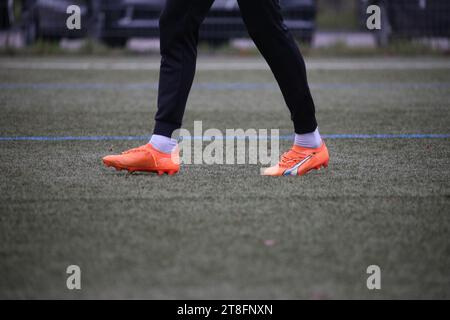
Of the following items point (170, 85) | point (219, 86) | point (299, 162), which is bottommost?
point (219, 86)

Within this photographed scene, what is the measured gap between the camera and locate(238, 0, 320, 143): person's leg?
11.9 ft

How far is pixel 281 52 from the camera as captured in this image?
12.1ft

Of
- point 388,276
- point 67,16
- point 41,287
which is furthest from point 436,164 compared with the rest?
point 67,16

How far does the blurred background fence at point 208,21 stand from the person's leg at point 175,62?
8.05 metres

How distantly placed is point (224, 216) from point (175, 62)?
108 centimetres

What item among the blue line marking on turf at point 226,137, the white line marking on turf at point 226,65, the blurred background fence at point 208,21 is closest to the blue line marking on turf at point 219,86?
the white line marking on turf at point 226,65

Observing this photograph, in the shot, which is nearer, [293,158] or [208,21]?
[293,158]

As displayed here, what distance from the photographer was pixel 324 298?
7.11 ft

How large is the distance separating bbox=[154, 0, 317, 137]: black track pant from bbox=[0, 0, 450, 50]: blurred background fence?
806 centimetres

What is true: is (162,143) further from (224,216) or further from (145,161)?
(224,216)

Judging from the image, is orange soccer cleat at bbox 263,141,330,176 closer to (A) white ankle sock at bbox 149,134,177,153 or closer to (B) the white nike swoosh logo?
(B) the white nike swoosh logo

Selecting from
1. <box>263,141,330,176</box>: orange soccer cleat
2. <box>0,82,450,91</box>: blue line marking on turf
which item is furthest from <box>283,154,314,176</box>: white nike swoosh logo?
<box>0,82,450,91</box>: blue line marking on turf

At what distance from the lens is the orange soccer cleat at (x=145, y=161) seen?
3721mm

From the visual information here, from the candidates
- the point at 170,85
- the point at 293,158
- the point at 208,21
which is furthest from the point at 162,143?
the point at 208,21
